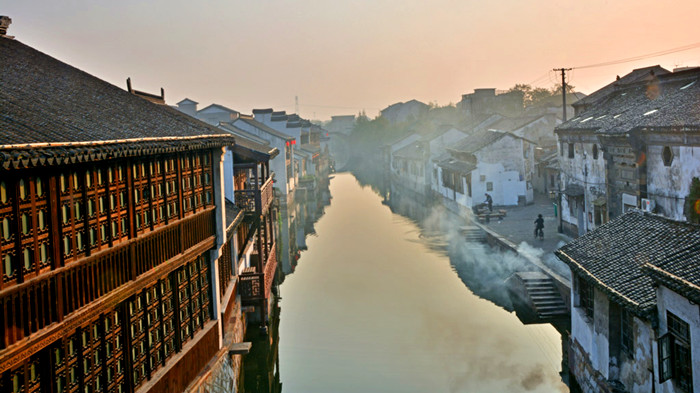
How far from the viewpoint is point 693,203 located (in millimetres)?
18531

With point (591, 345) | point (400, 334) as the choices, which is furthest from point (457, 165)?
point (591, 345)

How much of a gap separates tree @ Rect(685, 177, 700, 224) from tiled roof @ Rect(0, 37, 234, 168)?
12759 mm

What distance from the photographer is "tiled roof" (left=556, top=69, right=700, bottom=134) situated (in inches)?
767

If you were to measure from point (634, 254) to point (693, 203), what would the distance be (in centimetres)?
697

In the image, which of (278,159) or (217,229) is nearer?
(217,229)

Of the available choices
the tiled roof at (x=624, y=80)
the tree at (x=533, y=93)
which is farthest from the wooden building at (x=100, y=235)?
the tree at (x=533, y=93)

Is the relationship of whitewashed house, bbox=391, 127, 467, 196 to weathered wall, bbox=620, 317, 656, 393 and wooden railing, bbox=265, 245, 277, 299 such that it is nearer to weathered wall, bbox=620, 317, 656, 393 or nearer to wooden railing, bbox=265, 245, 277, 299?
wooden railing, bbox=265, 245, 277, 299

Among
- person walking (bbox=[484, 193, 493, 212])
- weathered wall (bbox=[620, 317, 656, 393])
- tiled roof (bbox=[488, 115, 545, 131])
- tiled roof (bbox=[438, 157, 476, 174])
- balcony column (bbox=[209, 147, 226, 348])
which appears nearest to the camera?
weathered wall (bbox=[620, 317, 656, 393])

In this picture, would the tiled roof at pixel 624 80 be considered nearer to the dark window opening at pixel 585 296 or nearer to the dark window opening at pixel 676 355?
the dark window opening at pixel 585 296

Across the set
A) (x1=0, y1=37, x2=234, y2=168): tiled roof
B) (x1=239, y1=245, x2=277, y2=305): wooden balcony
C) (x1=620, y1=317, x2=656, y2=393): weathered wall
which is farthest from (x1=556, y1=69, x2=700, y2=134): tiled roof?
(x1=0, y1=37, x2=234, y2=168): tiled roof

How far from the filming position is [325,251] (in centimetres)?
3388

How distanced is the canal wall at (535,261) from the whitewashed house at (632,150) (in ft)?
9.74

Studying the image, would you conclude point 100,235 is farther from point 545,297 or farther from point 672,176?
point 672,176

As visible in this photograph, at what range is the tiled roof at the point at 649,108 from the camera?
19.5 meters
